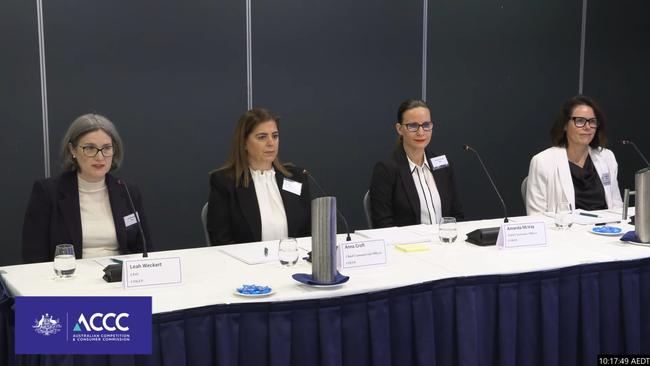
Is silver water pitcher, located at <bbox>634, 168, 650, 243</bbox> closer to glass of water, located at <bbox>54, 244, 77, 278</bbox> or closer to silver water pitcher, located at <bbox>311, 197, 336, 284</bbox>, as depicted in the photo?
silver water pitcher, located at <bbox>311, 197, 336, 284</bbox>

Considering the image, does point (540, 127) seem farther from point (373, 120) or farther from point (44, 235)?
point (44, 235)

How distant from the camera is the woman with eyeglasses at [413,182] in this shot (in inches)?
152

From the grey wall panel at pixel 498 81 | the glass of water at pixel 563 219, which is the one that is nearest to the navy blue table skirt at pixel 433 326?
the glass of water at pixel 563 219

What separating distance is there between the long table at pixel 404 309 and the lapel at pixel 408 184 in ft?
2.72

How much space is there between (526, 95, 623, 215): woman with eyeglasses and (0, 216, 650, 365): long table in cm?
113

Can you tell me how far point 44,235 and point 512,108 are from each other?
156 inches

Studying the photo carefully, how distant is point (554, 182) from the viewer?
4.12 metres

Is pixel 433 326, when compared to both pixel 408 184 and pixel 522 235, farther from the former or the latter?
pixel 408 184

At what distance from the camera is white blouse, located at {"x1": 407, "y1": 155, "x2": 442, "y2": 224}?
3900mm

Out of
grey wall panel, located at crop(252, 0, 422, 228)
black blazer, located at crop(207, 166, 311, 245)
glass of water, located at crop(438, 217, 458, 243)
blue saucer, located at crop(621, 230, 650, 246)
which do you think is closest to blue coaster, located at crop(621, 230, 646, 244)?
blue saucer, located at crop(621, 230, 650, 246)

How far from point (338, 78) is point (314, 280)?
10.1ft

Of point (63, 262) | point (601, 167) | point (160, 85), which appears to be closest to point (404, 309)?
point (63, 262)

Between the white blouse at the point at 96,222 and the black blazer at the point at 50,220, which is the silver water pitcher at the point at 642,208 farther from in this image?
the black blazer at the point at 50,220

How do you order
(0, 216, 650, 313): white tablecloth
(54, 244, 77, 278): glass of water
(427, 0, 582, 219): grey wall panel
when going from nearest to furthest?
1. (0, 216, 650, 313): white tablecloth
2. (54, 244, 77, 278): glass of water
3. (427, 0, 582, 219): grey wall panel
